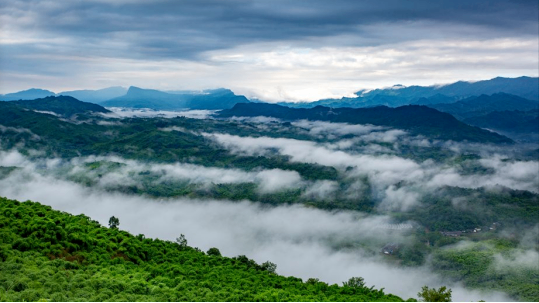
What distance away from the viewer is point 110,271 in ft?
152

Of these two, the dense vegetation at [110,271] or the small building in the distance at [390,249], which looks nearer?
the dense vegetation at [110,271]

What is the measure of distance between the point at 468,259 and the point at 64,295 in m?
168

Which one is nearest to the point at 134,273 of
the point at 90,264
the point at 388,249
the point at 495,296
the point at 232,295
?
the point at 90,264

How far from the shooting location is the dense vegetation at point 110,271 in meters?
37.4

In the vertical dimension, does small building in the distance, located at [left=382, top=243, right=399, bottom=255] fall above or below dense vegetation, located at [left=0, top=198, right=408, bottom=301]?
below

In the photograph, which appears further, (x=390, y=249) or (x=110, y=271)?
(x=390, y=249)

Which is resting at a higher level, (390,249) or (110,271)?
(110,271)

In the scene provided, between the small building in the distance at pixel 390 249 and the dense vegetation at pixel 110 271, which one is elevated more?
the dense vegetation at pixel 110 271

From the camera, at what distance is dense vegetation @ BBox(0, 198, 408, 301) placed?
37.4m

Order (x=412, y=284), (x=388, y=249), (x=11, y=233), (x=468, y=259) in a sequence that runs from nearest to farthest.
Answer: (x=11, y=233)
(x=412, y=284)
(x=468, y=259)
(x=388, y=249)

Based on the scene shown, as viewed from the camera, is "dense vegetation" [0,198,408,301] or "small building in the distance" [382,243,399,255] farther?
"small building in the distance" [382,243,399,255]

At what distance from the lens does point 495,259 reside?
166625 millimetres

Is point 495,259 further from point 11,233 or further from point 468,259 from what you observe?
point 11,233

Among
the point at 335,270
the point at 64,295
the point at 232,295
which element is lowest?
the point at 335,270
